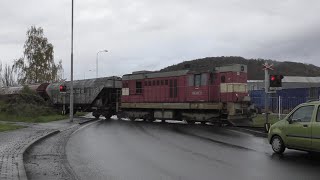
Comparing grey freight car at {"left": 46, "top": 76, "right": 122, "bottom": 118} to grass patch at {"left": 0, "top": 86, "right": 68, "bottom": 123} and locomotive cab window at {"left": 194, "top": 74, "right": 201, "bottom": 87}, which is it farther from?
locomotive cab window at {"left": 194, "top": 74, "right": 201, "bottom": 87}

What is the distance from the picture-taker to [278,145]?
13703 mm

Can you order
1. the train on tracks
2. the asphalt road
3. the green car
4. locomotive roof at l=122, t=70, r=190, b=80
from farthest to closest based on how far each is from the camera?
locomotive roof at l=122, t=70, r=190, b=80 → the train on tracks → the green car → the asphalt road

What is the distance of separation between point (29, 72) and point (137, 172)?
6169 centimetres

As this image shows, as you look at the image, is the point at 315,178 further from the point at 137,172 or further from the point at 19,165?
the point at 19,165

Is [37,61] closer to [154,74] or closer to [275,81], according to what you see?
[154,74]

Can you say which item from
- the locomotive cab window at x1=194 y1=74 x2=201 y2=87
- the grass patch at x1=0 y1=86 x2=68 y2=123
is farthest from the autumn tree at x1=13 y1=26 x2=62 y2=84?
the locomotive cab window at x1=194 y1=74 x2=201 y2=87

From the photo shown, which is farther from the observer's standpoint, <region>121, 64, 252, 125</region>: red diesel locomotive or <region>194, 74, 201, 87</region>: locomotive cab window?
<region>194, 74, 201, 87</region>: locomotive cab window

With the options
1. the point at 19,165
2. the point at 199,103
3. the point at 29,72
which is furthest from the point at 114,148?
the point at 29,72

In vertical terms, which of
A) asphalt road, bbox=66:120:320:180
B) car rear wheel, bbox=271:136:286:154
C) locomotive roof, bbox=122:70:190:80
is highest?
locomotive roof, bbox=122:70:190:80

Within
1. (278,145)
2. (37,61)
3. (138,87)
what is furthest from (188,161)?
(37,61)

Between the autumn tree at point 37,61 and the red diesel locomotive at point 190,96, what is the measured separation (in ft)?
114

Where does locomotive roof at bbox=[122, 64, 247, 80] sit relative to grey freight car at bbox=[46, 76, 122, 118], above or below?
above

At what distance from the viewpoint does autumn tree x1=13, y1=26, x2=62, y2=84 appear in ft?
225

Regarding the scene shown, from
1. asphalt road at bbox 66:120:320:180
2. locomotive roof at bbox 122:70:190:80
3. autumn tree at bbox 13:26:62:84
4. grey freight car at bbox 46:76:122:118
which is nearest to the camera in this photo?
asphalt road at bbox 66:120:320:180
